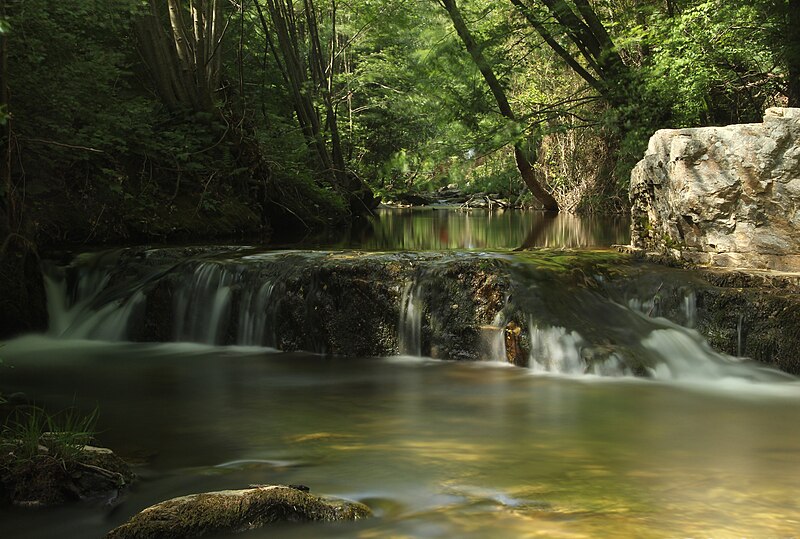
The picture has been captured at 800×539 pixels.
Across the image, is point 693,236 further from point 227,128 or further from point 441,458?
point 227,128

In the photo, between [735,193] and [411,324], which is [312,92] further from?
[735,193]

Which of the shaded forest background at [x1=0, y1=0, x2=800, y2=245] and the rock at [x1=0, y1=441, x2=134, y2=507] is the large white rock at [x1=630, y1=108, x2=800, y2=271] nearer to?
the shaded forest background at [x1=0, y1=0, x2=800, y2=245]

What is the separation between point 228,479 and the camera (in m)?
4.74

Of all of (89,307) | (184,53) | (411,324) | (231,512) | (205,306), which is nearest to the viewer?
(231,512)

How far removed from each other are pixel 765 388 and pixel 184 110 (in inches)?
512

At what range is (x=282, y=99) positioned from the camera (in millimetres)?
23875

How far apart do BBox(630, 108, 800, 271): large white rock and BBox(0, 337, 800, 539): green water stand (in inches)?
88.8

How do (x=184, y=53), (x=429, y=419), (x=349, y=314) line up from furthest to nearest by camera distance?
(x=184, y=53)
(x=349, y=314)
(x=429, y=419)

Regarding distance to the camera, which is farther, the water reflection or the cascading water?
the water reflection

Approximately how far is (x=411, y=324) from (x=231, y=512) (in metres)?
5.26

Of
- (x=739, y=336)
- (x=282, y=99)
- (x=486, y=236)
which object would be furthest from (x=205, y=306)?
(x=282, y=99)

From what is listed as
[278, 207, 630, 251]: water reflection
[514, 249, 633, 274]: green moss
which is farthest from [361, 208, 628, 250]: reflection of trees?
[514, 249, 633, 274]: green moss

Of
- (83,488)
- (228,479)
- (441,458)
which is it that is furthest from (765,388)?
(83,488)

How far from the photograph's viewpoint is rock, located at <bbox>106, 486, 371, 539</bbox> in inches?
141
